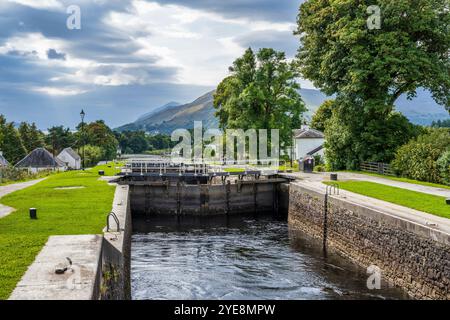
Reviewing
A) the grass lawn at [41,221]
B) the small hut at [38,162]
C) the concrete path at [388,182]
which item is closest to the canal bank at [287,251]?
the grass lawn at [41,221]

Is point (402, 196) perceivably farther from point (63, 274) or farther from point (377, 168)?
point (63, 274)

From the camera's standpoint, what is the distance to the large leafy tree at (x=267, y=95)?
53.5 m

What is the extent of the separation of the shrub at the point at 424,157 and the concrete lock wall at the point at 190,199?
10930mm

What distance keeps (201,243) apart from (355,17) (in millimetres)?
22895

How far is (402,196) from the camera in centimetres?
2434

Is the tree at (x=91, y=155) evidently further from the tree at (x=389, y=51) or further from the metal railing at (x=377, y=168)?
the metal railing at (x=377, y=168)

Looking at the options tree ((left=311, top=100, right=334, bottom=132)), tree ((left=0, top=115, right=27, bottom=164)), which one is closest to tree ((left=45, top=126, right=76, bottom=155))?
tree ((left=0, top=115, right=27, bottom=164))

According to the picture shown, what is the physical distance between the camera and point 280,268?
66.3 ft

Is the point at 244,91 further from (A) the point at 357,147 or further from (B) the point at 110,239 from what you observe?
(B) the point at 110,239

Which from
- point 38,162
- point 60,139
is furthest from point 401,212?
point 60,139

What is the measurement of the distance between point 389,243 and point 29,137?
96297 millimetres
